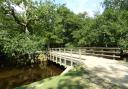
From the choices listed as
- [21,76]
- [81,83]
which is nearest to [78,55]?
[21,76]

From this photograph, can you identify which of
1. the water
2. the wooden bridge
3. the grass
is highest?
the wooden bridge

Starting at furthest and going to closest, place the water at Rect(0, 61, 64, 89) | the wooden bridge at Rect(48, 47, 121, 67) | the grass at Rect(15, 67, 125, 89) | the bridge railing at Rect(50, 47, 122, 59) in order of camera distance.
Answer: the wooden bridge at Rect(48, 47, 121, 67), the water at Rect(0, 61, 64, 89), the bridge railing at Rect(50, 47, 122, 59), the grass at Rect(15, 67, 125, 89)

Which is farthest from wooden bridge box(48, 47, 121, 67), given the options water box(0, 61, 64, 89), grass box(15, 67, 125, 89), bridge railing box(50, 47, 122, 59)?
grass box(15, 67, 125, 89)

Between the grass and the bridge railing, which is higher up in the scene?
the bridge railing

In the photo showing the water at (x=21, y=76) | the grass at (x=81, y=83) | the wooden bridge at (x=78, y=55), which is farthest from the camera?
the wooden bridge at (x=78, y=55)

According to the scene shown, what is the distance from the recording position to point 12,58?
28.8 metres

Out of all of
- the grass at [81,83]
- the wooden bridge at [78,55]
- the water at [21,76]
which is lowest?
the water at [21,76]

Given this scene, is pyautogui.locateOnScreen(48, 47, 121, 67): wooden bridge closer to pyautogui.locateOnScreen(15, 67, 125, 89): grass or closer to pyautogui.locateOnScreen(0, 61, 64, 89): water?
pyautogui.locateOnScreen(0, 61, 64, 89): water

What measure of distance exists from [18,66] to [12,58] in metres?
1.42

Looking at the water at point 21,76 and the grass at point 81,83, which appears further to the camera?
the water at point 21,76

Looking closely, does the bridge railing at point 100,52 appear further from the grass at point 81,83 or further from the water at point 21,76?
the grass at point 81,83

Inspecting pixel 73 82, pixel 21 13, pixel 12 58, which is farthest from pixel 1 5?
pixel 73 82

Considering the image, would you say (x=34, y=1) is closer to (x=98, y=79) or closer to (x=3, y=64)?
(x=3, y=64)

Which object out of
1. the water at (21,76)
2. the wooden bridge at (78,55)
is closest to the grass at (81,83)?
the wooden bridge at (78,55)
